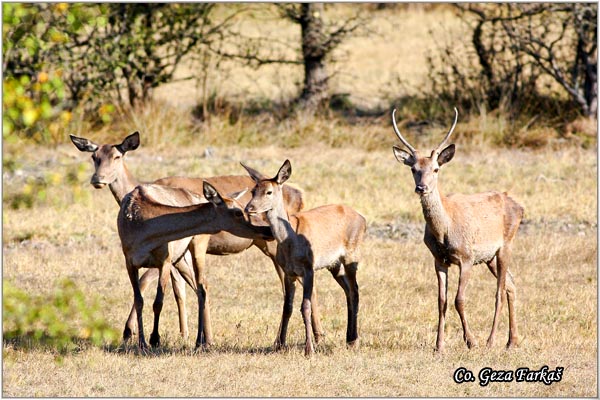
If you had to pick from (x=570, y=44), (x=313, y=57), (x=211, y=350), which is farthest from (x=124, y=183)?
(x=570, y=44)

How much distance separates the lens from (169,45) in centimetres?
2030

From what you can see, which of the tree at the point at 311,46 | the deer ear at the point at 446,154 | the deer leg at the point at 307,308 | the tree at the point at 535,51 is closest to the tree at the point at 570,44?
the tree at the point at 535,51

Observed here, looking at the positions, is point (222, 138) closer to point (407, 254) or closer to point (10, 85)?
point (407, 254)

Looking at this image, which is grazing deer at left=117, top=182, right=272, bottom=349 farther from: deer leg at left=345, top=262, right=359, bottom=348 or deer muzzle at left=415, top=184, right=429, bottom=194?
deer muzzle at left=415, top=184, right=429, bottom=194

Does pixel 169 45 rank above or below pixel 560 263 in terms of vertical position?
above

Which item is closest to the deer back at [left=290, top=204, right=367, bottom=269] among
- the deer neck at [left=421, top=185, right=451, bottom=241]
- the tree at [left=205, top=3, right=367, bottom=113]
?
the deer neck at [left=421, top=185, right=451, bottom=241]

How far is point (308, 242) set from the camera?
900 centimetres

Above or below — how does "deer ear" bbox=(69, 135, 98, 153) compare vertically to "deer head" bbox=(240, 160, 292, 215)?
above

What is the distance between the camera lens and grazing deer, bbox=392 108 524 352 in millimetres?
8930

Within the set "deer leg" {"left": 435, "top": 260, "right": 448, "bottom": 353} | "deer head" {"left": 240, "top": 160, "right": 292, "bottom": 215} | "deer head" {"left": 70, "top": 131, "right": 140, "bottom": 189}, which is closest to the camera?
"deer head" {"left": 240, "top": 160, "right": 292, "bottom": 215}

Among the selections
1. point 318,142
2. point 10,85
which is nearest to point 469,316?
point 10,85

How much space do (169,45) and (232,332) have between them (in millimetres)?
11347

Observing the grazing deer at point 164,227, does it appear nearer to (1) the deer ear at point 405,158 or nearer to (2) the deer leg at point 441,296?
(1) the deer ear at point 405,158

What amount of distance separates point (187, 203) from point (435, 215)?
8.24ft
